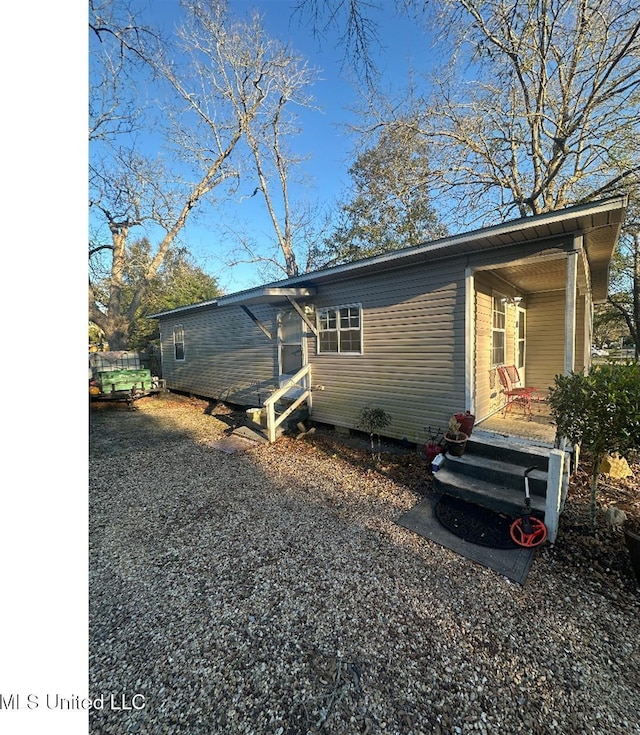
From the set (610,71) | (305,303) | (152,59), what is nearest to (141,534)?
(305,303)

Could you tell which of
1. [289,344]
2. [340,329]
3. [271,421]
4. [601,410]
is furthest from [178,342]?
[601,410]

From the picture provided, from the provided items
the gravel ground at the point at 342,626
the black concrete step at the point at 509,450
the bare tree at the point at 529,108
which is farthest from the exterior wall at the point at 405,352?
the bare tree at the point at 529,108

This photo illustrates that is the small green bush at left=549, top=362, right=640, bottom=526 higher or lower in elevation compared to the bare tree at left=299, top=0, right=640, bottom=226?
lower

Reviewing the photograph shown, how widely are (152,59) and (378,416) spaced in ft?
42.3

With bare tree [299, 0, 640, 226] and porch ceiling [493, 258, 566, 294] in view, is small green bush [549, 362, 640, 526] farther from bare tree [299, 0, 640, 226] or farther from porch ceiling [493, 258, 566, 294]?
bare tree [299, 0, 640, 226]

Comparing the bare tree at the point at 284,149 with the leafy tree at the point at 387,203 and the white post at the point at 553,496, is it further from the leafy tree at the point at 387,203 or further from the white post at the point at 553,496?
the white post at the point at 553,496

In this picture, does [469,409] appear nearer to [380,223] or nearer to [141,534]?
[141,534]

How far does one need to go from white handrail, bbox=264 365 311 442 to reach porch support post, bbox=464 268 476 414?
3.36 m

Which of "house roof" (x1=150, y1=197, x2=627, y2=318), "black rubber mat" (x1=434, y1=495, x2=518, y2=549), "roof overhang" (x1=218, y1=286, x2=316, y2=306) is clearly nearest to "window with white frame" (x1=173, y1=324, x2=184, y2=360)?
"roof overhang" (x1=218, y1=286, x2=316, y2=306)

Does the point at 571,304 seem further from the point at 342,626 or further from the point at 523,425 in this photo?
the point at 342,626

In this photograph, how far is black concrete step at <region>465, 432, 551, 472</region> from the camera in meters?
3.63

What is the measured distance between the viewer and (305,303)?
6816 millimetres

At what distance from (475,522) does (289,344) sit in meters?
5.35

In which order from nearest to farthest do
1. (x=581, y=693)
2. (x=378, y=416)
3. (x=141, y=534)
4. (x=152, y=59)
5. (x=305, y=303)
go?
1. (x=581, y=693)
2. (x=141, y=534)
3. (x=378, y=416)
4. (x=305, y=303)
5. (x=152, y=59)
